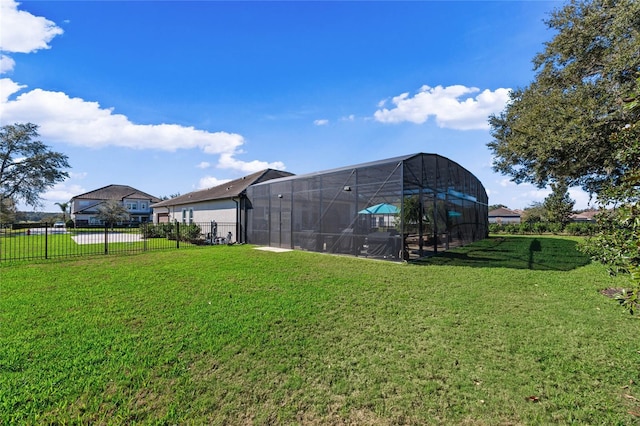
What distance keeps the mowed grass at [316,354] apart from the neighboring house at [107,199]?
41.7 meters

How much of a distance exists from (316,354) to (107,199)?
52.2m

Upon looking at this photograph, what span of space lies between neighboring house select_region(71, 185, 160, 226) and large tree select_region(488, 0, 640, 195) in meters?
Answer: 44.7

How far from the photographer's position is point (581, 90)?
9172 mm

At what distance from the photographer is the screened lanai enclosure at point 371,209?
31.9ft

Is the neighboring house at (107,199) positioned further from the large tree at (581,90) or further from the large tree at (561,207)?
the large tree at (561,207)

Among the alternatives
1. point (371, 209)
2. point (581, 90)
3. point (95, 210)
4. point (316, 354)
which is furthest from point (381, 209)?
point (95, 210)

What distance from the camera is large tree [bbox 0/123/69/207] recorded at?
28484mm

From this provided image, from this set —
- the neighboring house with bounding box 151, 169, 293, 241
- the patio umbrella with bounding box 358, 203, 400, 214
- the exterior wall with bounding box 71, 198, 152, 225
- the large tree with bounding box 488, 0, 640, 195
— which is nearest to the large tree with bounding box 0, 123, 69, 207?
the exterior wall with bounding box 71, 198, 152, 225

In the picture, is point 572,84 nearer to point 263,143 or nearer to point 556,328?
point 556,328

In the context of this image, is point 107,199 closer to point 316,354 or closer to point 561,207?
point 316,354

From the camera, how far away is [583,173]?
39.5ft

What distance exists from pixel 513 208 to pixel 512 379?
8898 centimetres

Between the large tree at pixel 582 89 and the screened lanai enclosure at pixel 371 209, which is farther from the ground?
the large tree at pixel 582 89

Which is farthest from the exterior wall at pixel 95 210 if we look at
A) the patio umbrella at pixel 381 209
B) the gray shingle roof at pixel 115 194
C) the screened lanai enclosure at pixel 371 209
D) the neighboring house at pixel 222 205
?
the patio umbrella at pixel 381 209
